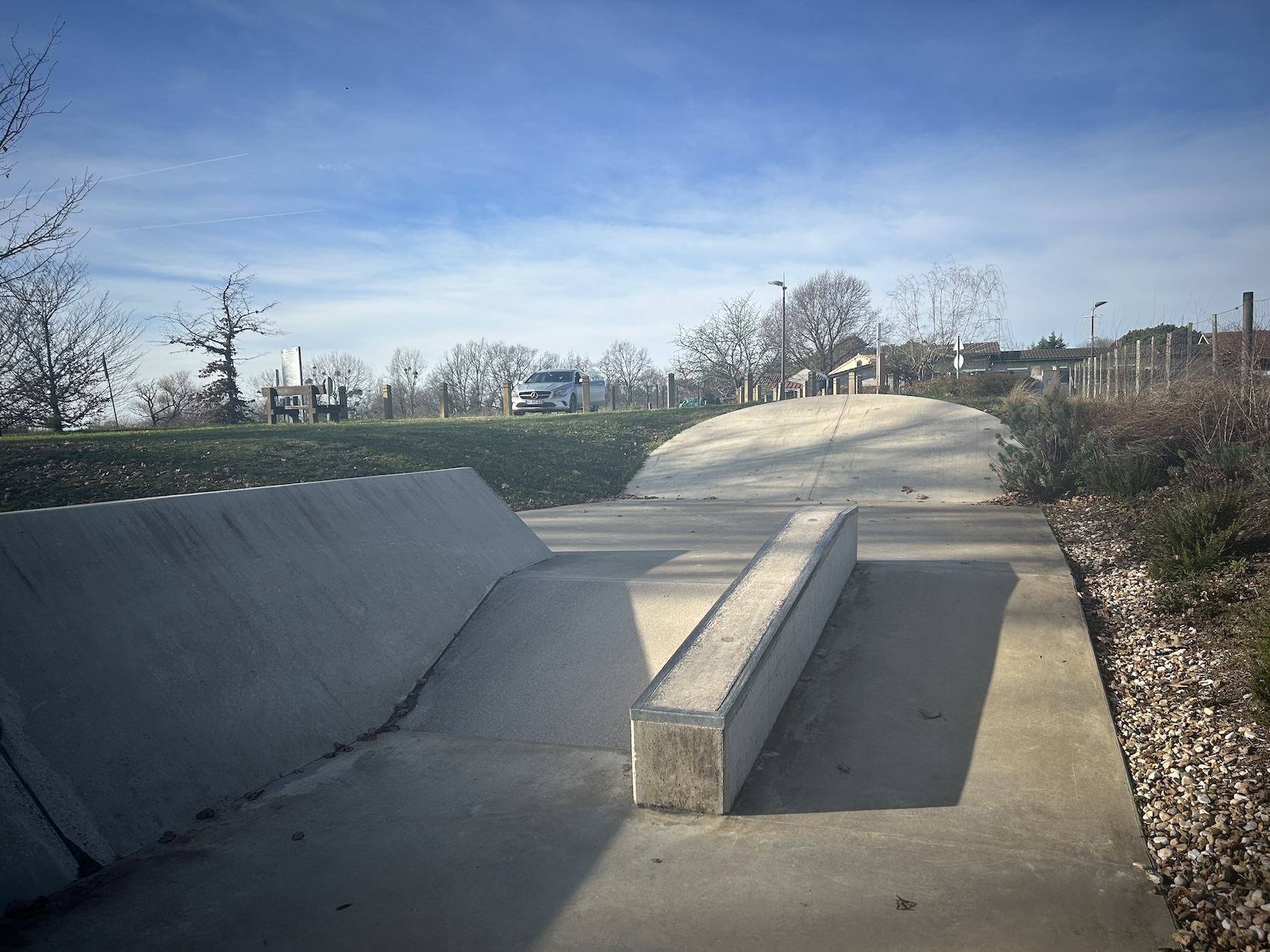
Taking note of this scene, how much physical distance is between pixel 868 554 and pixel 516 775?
4.68 metres

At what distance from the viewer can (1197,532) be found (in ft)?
20.5

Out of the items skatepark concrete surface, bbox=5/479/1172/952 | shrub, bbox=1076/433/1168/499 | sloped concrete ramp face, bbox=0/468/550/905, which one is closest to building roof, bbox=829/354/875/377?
shrub, bbox=1076/433/1168/499

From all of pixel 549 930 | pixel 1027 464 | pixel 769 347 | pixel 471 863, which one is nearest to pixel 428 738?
pixel 471 863

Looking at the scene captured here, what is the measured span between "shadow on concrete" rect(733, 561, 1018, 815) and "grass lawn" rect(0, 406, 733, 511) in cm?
760

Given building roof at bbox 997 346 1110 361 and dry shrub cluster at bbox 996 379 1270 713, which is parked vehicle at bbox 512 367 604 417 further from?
building roof at bbox 997 346 1110 361

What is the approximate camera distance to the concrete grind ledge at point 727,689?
12.5 feet

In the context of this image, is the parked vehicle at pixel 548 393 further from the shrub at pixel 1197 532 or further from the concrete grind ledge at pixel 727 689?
the concrete grind ledge at pixel 727 689

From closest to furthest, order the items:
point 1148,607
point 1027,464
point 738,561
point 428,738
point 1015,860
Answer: point 1015,860 < point 428,738 < point 1148,607 < point 738,561 < point 1027,464

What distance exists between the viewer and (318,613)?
16.8ft

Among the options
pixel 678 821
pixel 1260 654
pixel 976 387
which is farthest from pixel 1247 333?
pixel 976 387

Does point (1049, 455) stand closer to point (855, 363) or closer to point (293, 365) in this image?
point (293, 365)

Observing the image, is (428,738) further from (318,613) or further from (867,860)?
(867,860)

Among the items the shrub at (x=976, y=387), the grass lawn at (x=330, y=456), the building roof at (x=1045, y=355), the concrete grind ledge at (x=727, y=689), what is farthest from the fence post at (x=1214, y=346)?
the building roof at (x=1045, y=355)

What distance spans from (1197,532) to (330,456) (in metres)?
11.4
